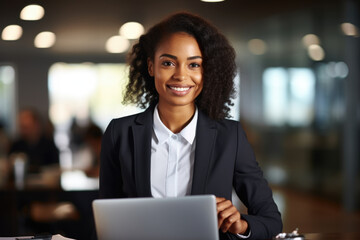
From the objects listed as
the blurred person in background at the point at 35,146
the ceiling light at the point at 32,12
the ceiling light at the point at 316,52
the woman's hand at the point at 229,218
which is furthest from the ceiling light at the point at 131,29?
the woman's hand at the point at 229,218

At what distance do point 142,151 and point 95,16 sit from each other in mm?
6260

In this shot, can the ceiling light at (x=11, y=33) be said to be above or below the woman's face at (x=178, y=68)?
above

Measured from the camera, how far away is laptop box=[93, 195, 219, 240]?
1.72 meters

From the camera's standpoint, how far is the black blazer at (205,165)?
2.11 m

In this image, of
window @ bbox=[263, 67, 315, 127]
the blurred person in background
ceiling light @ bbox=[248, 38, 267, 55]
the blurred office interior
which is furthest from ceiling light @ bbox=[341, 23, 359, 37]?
the blurred person in background

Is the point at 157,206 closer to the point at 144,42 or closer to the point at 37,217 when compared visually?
the point at 144,42

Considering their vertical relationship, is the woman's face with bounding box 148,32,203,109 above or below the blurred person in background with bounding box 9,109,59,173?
above

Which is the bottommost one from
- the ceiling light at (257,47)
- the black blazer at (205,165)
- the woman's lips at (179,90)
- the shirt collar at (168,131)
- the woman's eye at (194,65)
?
the black blazer at (205,165)

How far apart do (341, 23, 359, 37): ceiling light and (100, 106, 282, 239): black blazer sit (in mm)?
6914

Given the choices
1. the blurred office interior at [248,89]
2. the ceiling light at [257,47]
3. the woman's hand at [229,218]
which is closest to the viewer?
the woman's hand at [229,218]

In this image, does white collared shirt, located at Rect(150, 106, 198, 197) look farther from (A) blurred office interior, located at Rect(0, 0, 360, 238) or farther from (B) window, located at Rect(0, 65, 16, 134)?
(B) window, located at Rect(0, 65, 16, 134)

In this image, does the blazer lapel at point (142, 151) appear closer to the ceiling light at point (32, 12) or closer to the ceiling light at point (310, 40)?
the ceiling light at point (32, 12)

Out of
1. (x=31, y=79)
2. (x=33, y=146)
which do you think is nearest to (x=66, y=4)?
(x=31, y=79)

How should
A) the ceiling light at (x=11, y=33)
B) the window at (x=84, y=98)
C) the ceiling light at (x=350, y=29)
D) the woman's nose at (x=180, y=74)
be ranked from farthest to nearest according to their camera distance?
the window at (x=84, y=98), the ceiling light at (x=350, y=29), the ceiling light at (x=11, y=33), the woman's nose at (x=180, y=74)
